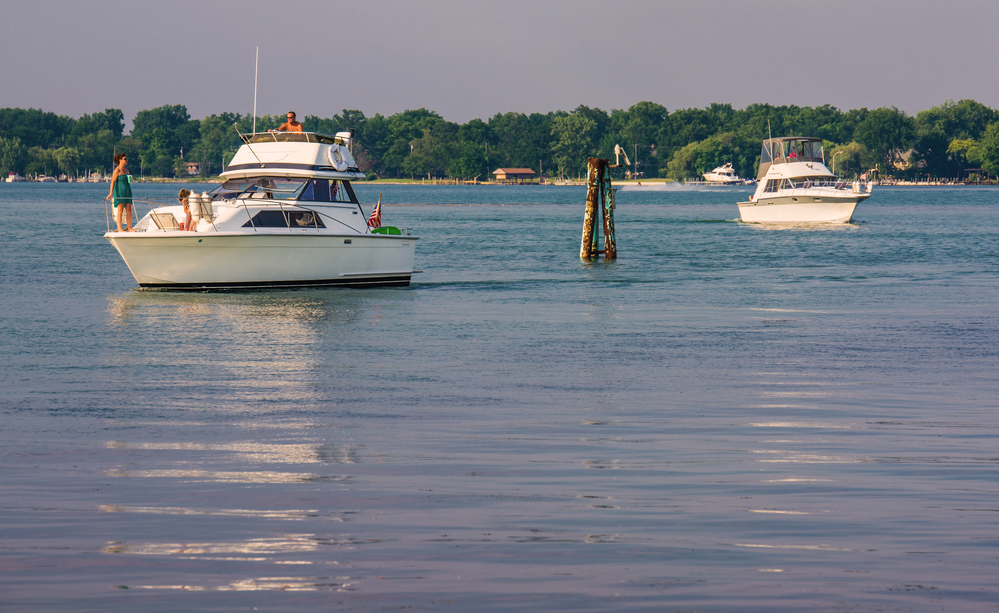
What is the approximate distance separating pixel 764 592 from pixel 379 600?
2248 mm

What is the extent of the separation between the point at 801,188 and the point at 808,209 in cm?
135

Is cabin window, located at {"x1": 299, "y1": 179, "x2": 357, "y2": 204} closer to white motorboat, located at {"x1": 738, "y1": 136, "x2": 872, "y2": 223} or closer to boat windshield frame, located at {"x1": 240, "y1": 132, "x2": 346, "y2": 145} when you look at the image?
boat windshield frame, located at {"x1": 240, "y1": 132, "x2": 346, "y2": 145}

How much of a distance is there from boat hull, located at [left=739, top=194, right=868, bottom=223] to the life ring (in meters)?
39.0

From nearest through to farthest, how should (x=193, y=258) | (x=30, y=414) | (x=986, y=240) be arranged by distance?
(x=30, y=414), (x=193, y=258), (x=986, y=240)

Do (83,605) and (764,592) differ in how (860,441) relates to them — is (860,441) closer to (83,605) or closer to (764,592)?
(764,592)

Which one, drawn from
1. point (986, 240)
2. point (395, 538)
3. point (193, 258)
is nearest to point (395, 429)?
point (395, 538)

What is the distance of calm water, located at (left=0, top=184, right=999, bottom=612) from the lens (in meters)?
5.89

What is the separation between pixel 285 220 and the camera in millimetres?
24547

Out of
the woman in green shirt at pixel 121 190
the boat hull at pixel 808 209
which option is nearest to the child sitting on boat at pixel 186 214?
the woman in green shirt at pixel 121 190

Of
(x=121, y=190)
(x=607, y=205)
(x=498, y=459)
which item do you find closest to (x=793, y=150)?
(x=607, y=205)

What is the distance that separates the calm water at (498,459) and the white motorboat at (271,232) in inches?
84.5

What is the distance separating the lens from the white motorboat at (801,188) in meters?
58.6

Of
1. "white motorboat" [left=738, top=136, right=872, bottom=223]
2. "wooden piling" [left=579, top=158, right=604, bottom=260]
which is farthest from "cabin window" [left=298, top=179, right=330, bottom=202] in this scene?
"white motorboat" [left=738, top=136, right=872, bottom=223]

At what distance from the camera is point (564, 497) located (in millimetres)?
7734
